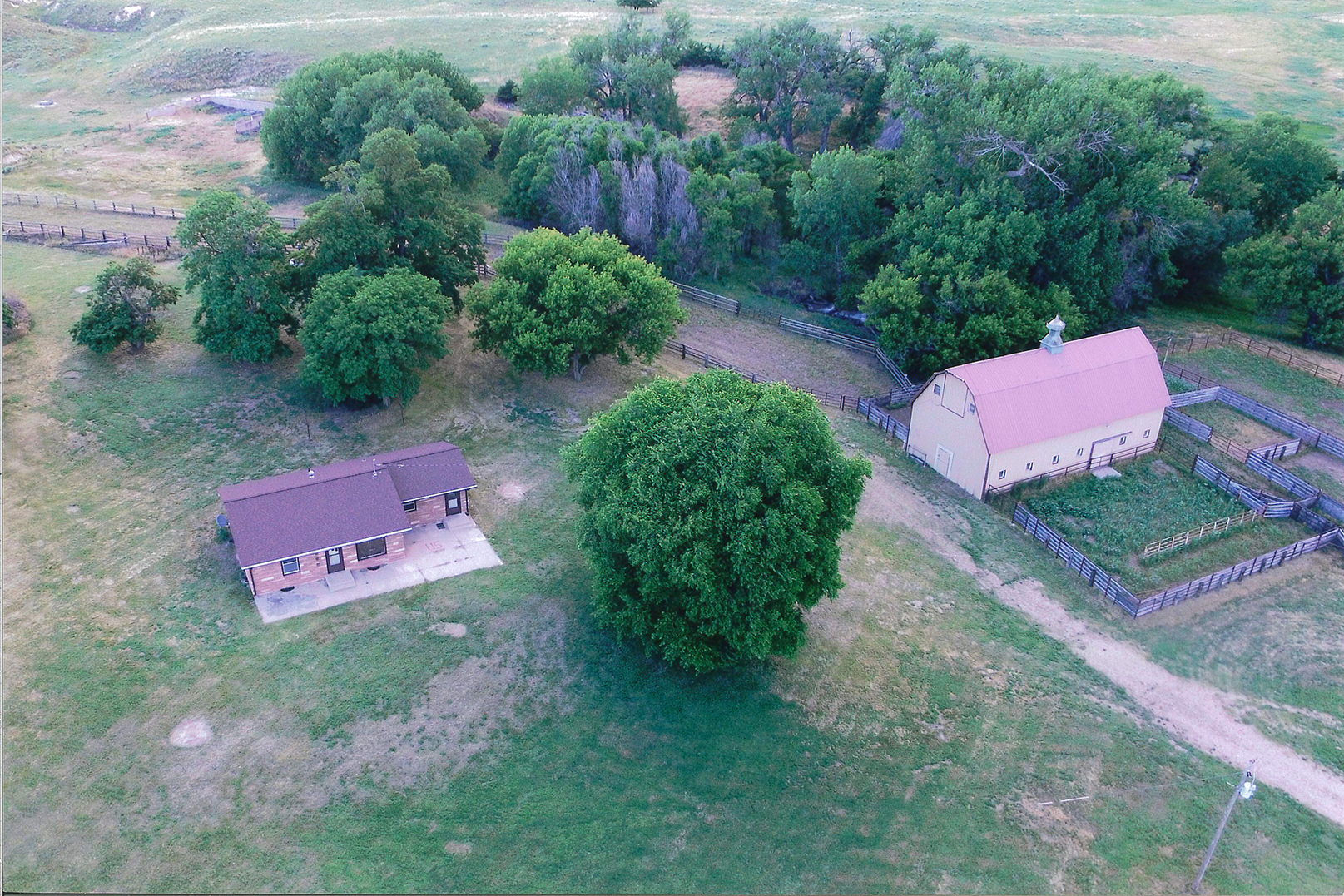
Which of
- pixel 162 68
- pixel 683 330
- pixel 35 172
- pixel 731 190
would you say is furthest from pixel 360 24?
pixel 683 330

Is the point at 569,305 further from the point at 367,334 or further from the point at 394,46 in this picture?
the point at 394,46

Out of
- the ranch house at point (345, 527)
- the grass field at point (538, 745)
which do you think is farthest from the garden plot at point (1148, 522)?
the ranch house at point (345, 527)

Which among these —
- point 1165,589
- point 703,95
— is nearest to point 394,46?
point 703,95

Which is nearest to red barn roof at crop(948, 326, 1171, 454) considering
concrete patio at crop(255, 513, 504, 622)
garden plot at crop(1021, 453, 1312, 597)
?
garden plot at crop(1021, 453, 1312, 597)

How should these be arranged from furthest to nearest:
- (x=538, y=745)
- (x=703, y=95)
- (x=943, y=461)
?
(x=703, y=95)
(x=943, y=461)
(x=538, y=745)

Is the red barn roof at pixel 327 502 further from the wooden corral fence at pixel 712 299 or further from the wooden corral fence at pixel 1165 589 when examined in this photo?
the wooden corral fence at pixel 712 299

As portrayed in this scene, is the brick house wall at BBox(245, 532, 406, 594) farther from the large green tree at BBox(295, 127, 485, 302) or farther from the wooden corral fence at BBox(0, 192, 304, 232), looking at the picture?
the wooden corral fence at BBox(0, 192, 304, 232)
